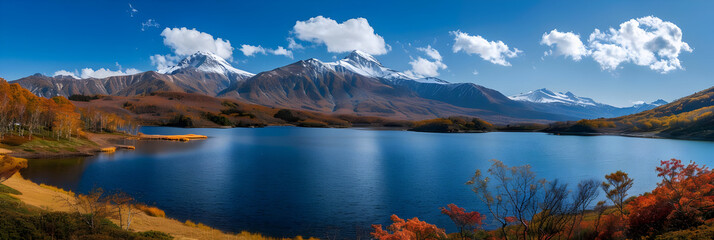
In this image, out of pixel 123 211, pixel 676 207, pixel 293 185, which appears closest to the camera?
pixel 676 207

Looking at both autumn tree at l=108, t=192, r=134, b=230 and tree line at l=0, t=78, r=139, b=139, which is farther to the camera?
tree line at l=0, t=78, r=139, b=139

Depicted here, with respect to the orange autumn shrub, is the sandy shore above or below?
below

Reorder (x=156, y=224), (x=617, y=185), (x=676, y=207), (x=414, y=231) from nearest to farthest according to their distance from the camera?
1. (x=676, y=207)
2. (x=414, y=231)
3. (x=156, y=224)
4. (x=617, y=185)

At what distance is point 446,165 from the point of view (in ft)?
235

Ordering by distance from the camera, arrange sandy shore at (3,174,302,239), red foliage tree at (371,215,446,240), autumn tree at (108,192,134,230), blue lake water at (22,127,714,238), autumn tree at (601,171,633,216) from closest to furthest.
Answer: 1. red foliage tree at (371,215,446,240)
2. autumn tree at (108,192,134,230)
3. sandy shore at (3,174,302,239)
4. autumn tree at (601,171,633,216)
5. blue lake water at (22,127,714,238)

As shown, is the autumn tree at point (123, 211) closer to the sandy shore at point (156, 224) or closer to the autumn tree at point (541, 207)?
the sandy shore at point (156, 224)

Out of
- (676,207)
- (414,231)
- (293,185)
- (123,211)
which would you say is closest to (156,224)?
(123,211)

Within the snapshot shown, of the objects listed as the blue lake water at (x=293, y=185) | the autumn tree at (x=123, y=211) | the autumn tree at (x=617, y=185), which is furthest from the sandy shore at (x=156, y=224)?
Result: the autumn tree at (x=617, y=185)

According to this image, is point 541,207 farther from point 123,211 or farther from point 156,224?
point 123,211

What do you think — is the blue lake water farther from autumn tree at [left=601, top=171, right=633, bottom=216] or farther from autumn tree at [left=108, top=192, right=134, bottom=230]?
autumn tree at [left=601, top=171, right=633, bottom=216]

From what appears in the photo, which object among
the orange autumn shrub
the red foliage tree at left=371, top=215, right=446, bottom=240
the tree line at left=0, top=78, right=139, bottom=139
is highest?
the tree line at left=0, top=78, right=139, bottom=139

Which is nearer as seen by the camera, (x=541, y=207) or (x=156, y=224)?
(x=541, y=207)

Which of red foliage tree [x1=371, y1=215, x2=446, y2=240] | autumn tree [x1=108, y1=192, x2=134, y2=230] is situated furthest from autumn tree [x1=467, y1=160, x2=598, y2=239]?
autumn tree [x1=108, y1=192, x2=134, y2=230]

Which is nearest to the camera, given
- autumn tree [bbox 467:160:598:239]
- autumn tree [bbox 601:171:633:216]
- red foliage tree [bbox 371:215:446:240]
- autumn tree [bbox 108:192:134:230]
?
red foliage tree [bbox 371:215:446:240]
